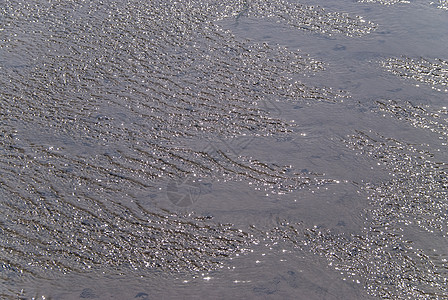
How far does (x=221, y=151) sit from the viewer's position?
4.49 metres

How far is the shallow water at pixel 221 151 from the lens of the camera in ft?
11.8

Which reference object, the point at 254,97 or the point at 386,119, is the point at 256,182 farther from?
the point at 386,119

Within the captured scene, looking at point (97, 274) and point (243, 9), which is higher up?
point (243, 9)

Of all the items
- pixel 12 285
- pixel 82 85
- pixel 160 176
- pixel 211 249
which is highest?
pixel 82 85

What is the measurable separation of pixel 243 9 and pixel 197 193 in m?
3.51

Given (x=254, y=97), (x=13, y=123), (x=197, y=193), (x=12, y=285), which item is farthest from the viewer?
(x=254, y=97)

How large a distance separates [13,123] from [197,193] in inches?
84.6

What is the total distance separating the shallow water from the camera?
3586 mm

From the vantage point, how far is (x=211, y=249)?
12.2 ft

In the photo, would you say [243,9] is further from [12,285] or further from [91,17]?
[12,285]

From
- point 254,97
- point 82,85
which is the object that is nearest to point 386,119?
point 254,97

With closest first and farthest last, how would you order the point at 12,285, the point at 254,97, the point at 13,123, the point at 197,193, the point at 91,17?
the point at 12,285 → the point at 197,193 → the point at 13,123 → the point at 254,97 → the point at 91,17

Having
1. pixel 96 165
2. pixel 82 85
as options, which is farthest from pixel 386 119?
pixel 82 85

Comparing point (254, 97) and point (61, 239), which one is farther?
point (254, 97)
